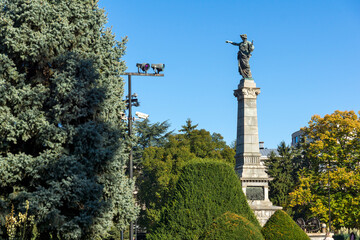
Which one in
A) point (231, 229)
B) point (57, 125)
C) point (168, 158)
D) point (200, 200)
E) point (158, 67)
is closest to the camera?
point (231, 229)

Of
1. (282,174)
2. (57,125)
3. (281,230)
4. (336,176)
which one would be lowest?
(281,230)

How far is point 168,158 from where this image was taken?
2051 inches

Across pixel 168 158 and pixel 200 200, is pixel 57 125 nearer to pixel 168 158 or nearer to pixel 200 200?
pixel 200 200

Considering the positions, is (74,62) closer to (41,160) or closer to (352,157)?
(41,160)

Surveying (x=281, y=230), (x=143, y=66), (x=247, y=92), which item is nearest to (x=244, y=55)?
(x=247, y=92)

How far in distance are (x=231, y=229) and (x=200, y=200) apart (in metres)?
1.37

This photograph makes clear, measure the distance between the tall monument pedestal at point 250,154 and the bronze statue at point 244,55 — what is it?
1.63 metres

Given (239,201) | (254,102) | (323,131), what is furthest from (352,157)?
(239,201)

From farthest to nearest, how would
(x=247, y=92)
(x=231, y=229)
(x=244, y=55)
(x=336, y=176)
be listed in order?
1. (x=336, y=176)
2. (x=244, y=55)
3. (x=247, y=92)
4. (x=231, y=229)

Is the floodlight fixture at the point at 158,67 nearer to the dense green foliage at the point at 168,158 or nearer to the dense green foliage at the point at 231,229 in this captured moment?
the dense green foliage at the point at 231,229

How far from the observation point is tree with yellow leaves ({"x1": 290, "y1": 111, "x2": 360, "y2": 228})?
1681 inches

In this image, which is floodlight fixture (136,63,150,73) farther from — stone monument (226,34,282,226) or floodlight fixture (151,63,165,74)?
stone monument (226,34,282,226)

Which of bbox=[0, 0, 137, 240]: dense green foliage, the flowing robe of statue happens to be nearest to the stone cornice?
the flowing robe of statue

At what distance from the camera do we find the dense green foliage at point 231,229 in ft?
39.4
